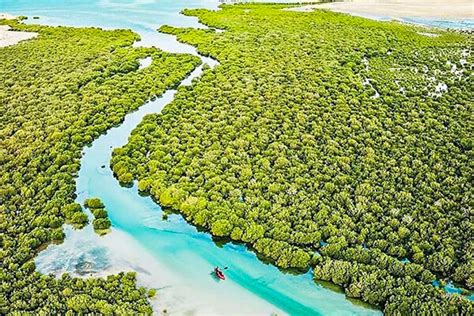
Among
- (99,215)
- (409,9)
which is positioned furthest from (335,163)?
(409,9)

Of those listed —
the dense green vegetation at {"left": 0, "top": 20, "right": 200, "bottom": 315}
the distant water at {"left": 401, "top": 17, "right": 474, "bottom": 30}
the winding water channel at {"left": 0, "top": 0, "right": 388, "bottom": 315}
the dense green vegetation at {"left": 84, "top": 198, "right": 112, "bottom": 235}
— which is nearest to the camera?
the dense green vegetation at {"left": 0, "top": 20, "right": 200, "bottom": 315}

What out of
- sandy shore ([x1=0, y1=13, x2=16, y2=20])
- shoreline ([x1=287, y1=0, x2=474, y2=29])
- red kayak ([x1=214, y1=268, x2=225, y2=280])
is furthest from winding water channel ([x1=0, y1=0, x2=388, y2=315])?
shoreline ([x1=287, y1=0, x2=474, y2=29])

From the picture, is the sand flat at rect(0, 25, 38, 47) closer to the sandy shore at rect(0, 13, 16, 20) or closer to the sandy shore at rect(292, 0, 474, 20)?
the sandy shore at rect(0, 13, 16, 20)

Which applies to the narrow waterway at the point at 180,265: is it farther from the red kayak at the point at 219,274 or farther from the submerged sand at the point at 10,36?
the submerged sand at the point at 10,36

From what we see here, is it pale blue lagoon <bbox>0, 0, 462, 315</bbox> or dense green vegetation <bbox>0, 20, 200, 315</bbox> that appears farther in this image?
pale blue lagoon <bbox>0, 0, 462, 315</bbox>

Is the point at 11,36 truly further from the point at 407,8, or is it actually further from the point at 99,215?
the point at 407,8

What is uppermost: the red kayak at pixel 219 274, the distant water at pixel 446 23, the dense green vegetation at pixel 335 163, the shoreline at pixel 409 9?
the shoreline at pixel 409 9

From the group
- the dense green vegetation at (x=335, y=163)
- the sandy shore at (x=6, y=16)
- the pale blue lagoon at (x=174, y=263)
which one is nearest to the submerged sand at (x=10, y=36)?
the sandy shore at (x=6, y=16)
